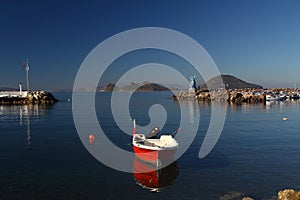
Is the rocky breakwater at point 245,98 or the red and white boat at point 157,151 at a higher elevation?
the rocky breakwater at point 245,98

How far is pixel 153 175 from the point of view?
20.4 metres

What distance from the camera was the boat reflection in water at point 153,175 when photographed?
18.4 m

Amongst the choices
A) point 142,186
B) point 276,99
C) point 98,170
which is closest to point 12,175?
point 98,170

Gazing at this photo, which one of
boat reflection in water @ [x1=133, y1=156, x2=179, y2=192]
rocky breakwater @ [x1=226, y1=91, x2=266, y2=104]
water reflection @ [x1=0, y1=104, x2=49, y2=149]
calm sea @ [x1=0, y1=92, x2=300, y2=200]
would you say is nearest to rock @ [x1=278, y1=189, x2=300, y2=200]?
calm sea @ [x1=0, y1=92, x2=300, y2=200]

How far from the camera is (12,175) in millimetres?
20078

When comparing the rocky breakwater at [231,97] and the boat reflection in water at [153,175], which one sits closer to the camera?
the boat reflection in water at [153,175]

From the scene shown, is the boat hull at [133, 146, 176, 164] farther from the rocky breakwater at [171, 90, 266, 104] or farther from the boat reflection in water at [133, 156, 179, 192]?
the rocky breakwater at [171, 90, 266, 104]

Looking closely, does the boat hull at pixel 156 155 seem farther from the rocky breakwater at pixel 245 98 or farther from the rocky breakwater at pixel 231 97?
the rocky breakwater at pixel 245 98

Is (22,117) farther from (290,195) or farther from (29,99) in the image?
(290,195)

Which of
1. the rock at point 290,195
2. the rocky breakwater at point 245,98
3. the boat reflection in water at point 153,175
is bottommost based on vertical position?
the boat reflection in water at point 153,175

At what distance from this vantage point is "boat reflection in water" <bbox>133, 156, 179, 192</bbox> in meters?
18.4

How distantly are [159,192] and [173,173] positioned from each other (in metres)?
3.76

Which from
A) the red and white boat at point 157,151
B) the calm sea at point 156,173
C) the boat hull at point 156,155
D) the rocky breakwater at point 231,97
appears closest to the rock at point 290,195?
the calm sea at point 156,173

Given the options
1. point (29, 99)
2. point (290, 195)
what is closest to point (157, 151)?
point (290, 195)
